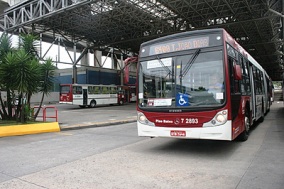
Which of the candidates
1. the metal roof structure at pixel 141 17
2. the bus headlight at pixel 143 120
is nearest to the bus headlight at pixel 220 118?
the bus headlight at pixel 143 120

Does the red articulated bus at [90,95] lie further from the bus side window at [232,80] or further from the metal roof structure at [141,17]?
the bus side window at [232,80]

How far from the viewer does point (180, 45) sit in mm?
7086

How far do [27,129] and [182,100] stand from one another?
23.5ft

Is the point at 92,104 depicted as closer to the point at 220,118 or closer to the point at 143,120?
the point at 143,120

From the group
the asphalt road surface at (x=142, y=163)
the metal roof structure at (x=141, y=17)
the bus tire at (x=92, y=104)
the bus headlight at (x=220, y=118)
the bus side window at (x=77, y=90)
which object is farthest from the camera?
the bus tire at (x=92, y=104)

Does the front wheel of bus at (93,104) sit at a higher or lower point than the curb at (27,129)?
higher

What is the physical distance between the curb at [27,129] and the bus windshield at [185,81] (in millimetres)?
5840

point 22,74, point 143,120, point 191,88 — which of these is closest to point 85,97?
point 22,74

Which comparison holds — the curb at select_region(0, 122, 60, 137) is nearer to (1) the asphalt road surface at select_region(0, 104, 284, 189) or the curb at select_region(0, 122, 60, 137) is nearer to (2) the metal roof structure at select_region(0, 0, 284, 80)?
(1) the asphalt road surface at select_region(0, 104, 284, 189)

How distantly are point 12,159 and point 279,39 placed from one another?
36780 millimetres

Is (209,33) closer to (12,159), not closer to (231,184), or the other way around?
(231,184)

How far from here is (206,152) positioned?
718 centimetres

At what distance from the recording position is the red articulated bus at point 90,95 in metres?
29.1

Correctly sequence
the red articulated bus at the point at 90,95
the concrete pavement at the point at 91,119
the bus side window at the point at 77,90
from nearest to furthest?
1. the concrete pavement at the point at 91,119
2. the red articulated bus at the point at 90,95
3. the bus side window at the point at 77,90
